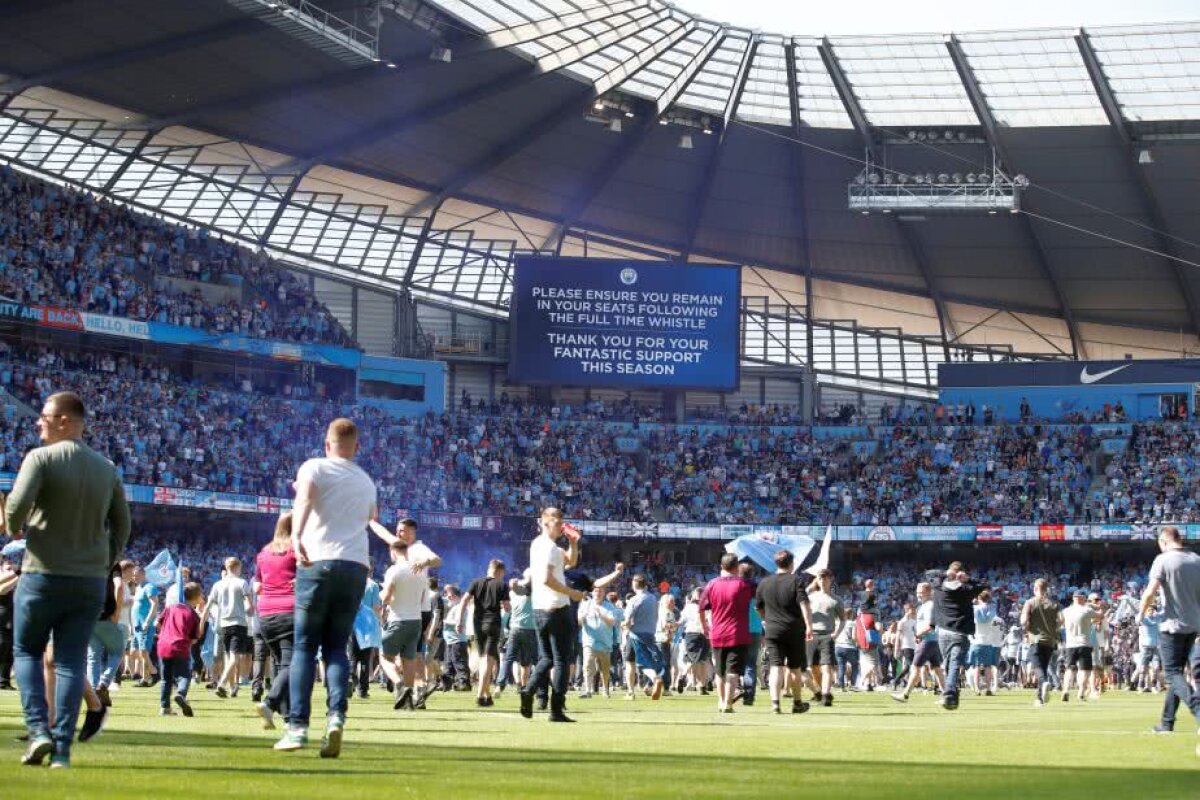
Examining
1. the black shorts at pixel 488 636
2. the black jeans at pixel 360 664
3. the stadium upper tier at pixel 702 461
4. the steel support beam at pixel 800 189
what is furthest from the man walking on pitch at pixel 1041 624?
the stadium upper tier at pixel 702 461

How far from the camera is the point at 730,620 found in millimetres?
20797

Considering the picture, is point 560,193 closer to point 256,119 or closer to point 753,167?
point 753,167

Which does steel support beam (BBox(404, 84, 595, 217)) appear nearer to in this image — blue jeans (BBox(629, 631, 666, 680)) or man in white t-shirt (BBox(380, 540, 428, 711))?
blue jeans (BBox(629, 631, 666, 680))

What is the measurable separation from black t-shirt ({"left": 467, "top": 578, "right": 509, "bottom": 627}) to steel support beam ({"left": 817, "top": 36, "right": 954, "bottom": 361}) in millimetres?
30845

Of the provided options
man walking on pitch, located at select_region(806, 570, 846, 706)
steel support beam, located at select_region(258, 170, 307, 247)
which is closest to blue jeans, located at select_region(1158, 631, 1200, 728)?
man walking on pitch, located at select_region(806, 570, 846, 706)

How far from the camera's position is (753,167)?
60.1 meters

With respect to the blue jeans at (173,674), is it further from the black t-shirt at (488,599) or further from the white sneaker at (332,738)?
→ the white sneaker at (332,738)

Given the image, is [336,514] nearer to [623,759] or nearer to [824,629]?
[623,759]

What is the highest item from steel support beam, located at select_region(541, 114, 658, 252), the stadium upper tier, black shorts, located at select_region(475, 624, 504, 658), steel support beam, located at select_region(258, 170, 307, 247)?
steel support beam, located at select_region(541, 114, 658, 252)

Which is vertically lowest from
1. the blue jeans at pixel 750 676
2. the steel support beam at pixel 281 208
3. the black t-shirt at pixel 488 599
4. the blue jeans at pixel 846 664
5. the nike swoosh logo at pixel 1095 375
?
the blue jeans at pixel 846 664

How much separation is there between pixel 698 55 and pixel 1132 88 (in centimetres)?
1268

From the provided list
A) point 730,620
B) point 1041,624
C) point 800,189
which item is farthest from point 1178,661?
point 800,189

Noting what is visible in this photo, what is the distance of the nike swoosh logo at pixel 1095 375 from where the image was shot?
216 feet

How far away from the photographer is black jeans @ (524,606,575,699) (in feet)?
54.3
